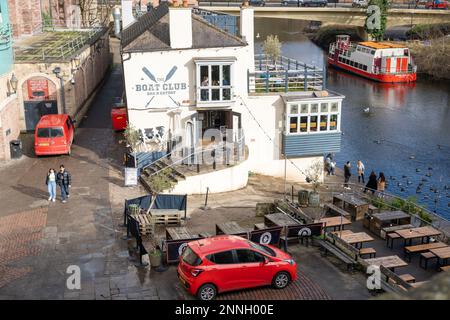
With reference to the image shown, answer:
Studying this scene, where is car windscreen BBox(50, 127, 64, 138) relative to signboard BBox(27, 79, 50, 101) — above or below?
below

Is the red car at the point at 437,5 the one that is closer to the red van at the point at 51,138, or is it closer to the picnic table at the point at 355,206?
the picnic table at the point at 355,206

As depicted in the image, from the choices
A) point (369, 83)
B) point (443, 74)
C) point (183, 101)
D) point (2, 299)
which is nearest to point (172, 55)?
point (183, 101)

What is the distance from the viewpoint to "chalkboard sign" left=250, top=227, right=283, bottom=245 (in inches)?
747

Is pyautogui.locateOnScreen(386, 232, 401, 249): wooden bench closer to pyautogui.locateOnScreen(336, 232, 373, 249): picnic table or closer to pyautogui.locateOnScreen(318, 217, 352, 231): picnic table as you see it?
pyautogui.locateOnScreen(336, 232, 373, 249): picnic table

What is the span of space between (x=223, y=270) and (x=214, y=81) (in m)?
14.7

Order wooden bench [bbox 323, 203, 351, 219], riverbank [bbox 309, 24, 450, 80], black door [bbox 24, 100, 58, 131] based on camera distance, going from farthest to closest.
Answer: riverbank [bbox 309, 24, 450, 80], black door [bbox 24, 100, 58, 131], wooden bench [bbox 323, 203, 351, 219]

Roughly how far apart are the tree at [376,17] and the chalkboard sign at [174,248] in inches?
2631

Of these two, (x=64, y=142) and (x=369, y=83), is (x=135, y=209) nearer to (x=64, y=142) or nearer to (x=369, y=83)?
(x=64, y=142)

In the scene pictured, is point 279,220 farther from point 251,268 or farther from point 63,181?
point 63,181

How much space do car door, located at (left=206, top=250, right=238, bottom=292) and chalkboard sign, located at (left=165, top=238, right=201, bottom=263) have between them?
8.66 ft

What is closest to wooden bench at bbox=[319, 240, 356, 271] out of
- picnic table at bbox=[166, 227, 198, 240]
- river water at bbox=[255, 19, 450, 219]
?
picnic table at bbox=[166, 227, 198, 240]

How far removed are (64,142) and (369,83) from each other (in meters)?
49.4

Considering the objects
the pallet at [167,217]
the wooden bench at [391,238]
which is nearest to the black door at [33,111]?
the pallet at [167,217]

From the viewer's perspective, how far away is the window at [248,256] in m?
15.9
